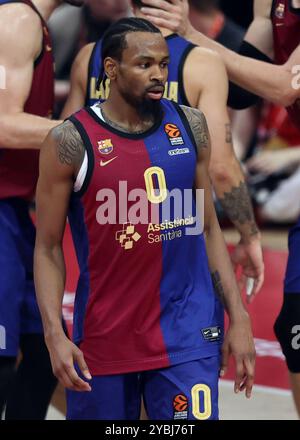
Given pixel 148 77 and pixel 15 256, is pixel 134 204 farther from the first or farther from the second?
pixel 15 256

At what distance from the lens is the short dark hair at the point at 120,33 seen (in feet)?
13.8

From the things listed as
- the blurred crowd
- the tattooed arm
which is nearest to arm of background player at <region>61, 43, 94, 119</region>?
the tattooed arm

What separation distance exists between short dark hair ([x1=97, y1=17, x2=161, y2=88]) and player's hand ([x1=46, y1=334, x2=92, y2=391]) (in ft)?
3.21

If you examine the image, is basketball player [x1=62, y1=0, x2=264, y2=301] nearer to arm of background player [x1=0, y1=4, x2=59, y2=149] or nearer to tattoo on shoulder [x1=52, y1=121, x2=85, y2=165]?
arm of background player [x1=0, y1=4, x2=59, y2=149]

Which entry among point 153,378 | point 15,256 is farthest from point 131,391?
point 15,256

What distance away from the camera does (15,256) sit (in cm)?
491

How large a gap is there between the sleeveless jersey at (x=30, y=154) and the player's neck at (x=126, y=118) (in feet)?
2.54

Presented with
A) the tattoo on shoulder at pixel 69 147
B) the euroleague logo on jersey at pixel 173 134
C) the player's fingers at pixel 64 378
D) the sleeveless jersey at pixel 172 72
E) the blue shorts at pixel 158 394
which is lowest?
the blue shorts at pixel 158 394

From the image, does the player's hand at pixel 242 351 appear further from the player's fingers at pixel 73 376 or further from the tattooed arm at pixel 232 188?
the tattooed arm at pixel 232 188

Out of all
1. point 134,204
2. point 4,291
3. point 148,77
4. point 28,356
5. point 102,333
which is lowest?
point 28,356

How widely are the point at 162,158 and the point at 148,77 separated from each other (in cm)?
27

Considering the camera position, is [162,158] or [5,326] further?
[5,326]

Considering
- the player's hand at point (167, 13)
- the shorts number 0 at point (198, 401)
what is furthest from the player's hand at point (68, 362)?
the player's hand at point (167, 13)

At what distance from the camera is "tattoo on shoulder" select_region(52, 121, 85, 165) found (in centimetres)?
407
